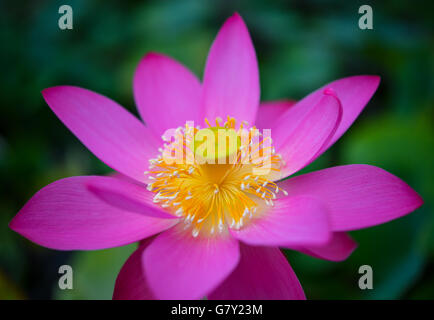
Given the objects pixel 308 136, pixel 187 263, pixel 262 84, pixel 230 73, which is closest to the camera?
pixel 187 263

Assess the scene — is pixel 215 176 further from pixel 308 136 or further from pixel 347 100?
pixel 347 100

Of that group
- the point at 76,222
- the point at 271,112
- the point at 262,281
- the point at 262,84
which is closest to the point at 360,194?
the point at 262,281

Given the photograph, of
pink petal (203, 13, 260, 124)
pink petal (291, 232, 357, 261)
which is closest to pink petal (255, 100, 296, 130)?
pink petal (203, 13, 260, 124)

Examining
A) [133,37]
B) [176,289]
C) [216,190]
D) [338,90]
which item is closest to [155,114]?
[216,190]

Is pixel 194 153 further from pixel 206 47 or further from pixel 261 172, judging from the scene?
pixel 206 47

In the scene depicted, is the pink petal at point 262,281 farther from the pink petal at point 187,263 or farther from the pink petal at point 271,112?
the pink petal at point 271,112
